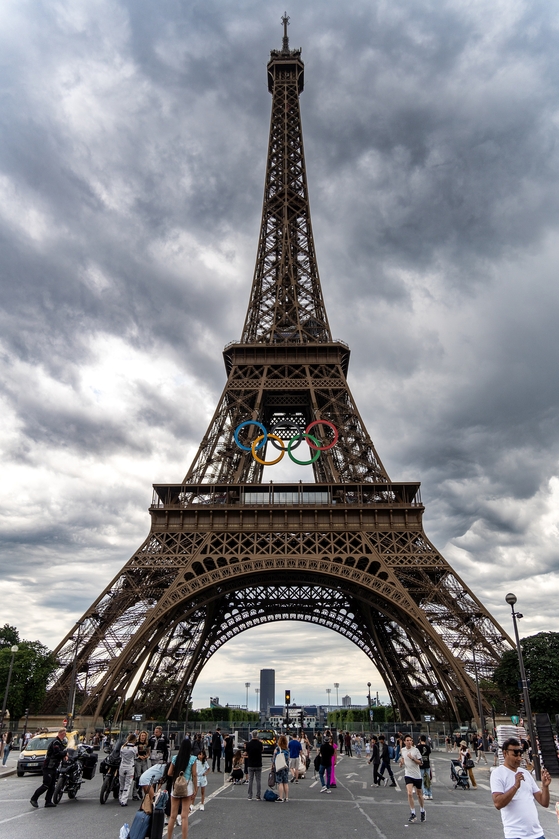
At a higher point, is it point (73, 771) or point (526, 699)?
point (526, 699)

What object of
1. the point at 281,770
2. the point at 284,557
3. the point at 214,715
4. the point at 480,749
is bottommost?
the point at 480,749

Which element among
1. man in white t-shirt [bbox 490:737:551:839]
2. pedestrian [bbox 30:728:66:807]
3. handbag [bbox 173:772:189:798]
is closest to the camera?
man in white t-shirt [bbox 490:737:551:839]

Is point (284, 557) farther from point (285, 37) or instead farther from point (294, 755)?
point (285, 37)

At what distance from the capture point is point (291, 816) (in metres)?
13.9

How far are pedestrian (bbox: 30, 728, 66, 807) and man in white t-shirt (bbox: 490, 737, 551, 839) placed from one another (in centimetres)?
1237

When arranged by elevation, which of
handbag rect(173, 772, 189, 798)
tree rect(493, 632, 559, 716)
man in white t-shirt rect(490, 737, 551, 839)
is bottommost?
handbag rect(173, 772, 189, 798)

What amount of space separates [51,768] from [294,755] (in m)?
9.58

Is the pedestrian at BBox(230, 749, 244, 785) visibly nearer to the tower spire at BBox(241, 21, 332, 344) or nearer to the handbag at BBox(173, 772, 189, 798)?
the handbag at BBox(173, 772, 189, 798)

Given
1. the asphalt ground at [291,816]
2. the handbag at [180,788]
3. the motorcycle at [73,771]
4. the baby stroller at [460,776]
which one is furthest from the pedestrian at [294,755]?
the handbag at [180,788]

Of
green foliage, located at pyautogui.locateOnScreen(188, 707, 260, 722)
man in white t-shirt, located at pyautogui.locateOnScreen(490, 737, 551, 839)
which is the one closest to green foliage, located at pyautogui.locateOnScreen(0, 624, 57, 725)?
green foliage, located at pyautogui.locateOnScreen(188, 707, 260, 722)

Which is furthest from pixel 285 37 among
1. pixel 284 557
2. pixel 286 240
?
pixel 284 557

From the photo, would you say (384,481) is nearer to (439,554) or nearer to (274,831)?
(439,554)

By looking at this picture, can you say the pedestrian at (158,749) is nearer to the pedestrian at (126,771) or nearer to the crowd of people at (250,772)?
the crowd of people at (250,772)

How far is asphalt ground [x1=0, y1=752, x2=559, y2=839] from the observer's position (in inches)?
463
